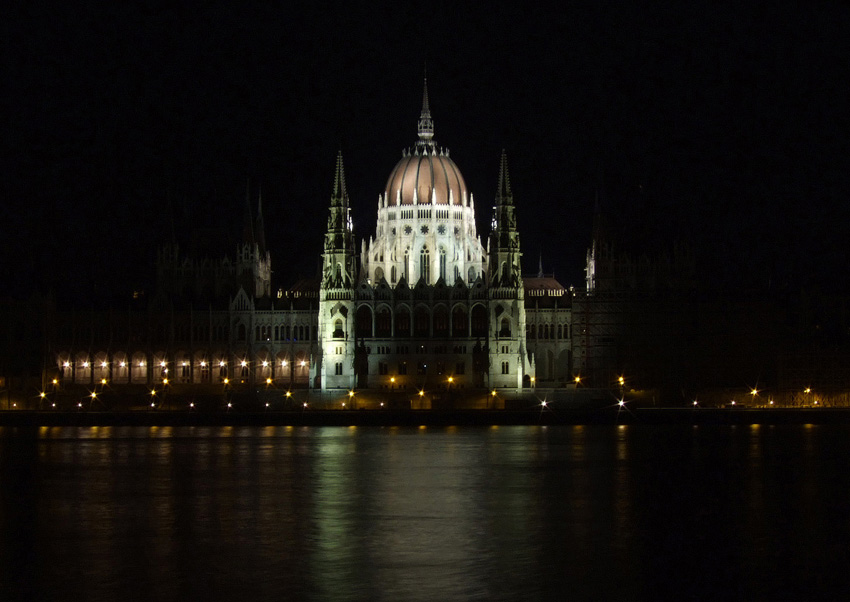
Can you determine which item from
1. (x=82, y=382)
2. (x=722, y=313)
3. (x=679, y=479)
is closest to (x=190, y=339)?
(x=82, y=382)

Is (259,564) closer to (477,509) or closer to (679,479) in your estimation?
(477,509)

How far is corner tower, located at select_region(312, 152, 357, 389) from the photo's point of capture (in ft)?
366

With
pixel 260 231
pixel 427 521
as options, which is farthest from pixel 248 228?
pixel 427 521

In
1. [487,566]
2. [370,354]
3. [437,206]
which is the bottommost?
[487,566]

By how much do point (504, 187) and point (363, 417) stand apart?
97.0ft

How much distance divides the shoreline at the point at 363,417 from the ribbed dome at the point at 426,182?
3196 cm

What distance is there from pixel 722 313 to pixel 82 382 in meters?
53.1

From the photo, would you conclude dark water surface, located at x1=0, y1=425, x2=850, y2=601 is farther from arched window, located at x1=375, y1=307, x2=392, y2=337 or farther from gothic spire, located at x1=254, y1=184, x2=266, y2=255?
gothic spire, located at x1=254, y1=184, x2=266, y2=255

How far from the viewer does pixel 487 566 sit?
Answer: 36.1 meters

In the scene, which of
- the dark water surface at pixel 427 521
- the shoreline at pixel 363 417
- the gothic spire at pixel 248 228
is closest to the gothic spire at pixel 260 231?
the gothic spire at pixel 248 228

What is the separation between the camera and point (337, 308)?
11350 cm

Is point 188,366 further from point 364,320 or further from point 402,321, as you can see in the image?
point 402,321

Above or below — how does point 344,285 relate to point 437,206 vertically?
below

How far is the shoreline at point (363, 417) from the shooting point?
96312 mm
